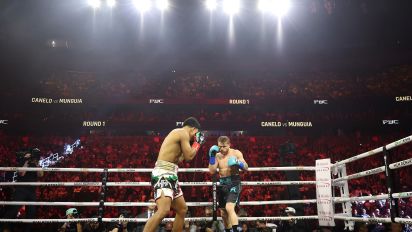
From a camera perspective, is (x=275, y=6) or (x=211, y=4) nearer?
(x=275, y=6)

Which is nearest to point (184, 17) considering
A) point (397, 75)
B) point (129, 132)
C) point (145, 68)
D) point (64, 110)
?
point (145, 68)

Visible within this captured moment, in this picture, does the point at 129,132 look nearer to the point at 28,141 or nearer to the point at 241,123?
the point at 28,141

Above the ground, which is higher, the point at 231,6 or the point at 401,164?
the point at 231,6

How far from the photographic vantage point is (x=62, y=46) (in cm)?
1859

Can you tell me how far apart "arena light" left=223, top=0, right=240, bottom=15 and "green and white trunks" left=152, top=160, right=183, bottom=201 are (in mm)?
12259

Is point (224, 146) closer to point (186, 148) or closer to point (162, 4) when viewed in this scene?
point (186, 148)

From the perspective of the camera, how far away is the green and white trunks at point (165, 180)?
3.66m

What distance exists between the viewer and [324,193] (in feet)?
17.2

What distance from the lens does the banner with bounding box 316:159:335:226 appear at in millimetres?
5059

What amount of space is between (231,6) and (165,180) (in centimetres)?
1276

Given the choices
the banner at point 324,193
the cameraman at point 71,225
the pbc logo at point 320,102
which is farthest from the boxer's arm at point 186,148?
the pbc logo at point 320,102

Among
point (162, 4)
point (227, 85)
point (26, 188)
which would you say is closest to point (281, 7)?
point (162, 4)

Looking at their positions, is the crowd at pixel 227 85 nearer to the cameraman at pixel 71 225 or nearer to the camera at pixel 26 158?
the cameraman at pixel 71 225

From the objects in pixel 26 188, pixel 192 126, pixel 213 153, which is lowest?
pixel 26 188
